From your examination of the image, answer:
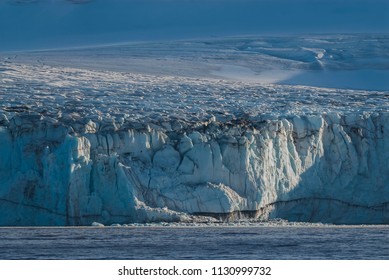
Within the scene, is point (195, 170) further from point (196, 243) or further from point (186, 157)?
point (196, 243)

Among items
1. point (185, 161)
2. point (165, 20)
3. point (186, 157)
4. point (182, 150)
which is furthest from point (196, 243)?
point (165, 20)

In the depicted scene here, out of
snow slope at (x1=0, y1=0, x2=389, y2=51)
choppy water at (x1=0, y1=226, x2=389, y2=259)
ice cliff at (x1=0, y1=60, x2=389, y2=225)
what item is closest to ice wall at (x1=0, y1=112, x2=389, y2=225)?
ice cliff at (x1=0, y1=60, x2=389, y2=225)

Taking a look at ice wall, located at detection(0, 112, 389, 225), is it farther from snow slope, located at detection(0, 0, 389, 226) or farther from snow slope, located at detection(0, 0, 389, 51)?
snow slope, located at detection(0, 0, 389, 51)

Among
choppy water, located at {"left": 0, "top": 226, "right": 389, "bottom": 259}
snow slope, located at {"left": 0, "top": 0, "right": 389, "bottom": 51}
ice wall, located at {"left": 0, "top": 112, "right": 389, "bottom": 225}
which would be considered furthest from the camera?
snow slope, located at {"left": 0, "top": 0, "right": 389, "bottom": 51}

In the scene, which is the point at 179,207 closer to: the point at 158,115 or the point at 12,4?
the point at 158,115

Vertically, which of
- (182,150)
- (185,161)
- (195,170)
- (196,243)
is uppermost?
(182,150)
